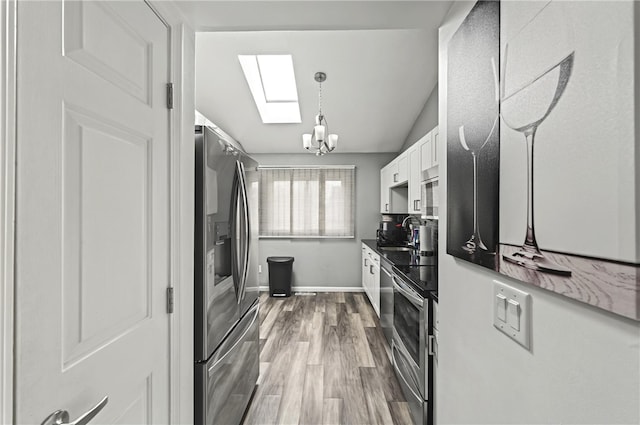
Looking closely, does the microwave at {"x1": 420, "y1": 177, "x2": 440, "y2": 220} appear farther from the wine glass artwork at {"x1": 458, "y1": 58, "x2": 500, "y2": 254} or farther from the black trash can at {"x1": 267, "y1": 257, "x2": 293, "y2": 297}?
the black trash can at {"x1": 267, "y1": 257, "x2": 293, "y2": 297}

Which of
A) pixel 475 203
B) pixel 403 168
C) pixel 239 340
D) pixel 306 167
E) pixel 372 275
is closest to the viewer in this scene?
pixel 475 203

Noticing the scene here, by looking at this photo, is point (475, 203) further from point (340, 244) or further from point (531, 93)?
point (340, 244)

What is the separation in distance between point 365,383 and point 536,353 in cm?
210

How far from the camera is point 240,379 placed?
2.02 metres

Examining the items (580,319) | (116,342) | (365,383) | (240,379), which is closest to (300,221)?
(365,383)

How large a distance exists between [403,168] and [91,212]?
3.45 m

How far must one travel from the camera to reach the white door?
653 millimetres

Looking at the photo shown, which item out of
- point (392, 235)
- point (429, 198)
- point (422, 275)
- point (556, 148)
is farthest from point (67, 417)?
point (392, 235)

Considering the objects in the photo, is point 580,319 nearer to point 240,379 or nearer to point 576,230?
point 576,230

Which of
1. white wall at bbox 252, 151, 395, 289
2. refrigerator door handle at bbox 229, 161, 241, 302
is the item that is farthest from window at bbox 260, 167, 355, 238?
refrigerator door handle at bbox 229, 161, 241, 302

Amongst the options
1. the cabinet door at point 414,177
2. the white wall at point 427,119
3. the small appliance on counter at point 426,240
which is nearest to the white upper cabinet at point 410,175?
the cabinet door at point 414,177

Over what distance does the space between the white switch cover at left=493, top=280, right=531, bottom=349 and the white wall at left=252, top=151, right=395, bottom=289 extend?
4693 millimetres

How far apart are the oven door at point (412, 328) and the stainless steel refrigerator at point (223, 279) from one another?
1058 millimetres

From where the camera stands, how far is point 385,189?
503 cm
